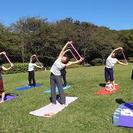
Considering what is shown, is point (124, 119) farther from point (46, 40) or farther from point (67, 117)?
point (46, 40)

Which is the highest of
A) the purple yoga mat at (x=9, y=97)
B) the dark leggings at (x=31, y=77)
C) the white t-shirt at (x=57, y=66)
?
the white t-shirt at (x=57, y=66)

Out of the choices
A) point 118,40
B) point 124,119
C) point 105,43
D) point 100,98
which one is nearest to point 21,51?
Answer: point 105,43

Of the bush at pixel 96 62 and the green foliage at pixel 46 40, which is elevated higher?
the green foliage at pixel 46 40

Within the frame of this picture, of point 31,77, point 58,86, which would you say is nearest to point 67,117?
point 58,86

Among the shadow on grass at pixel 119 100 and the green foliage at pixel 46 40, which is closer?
the shadow on grass at pixel 119 100

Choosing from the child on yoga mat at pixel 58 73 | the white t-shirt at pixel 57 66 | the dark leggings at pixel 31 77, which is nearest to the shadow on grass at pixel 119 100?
the child on yoga mat at pixel 58 73

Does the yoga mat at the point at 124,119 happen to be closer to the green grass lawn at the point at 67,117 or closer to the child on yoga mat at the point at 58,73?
the green grass lawn at the point at 67,117

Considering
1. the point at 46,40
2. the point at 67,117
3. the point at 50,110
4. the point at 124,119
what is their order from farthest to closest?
the point at 46,40
the point at 50,110
the point at 67,117
the point at 124,119

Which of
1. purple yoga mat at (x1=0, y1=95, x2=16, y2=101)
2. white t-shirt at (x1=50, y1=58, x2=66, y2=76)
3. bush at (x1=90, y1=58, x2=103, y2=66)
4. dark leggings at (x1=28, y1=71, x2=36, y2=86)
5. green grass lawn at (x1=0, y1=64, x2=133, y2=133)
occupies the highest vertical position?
white t-shirt at (x1=50, y1=58, x2=66, y2=76)

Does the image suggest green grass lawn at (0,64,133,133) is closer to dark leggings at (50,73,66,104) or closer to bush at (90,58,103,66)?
dark leggings at (50,73,66,104)

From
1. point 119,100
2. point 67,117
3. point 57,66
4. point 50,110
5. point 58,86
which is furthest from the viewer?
point 119,100

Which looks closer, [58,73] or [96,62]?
[58,73]

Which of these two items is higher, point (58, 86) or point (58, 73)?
point (58, 73)

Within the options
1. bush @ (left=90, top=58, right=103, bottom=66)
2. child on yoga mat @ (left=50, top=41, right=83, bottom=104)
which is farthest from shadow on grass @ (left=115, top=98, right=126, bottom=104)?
bush @ (left=90, top=58, right=103, bottom=66)
